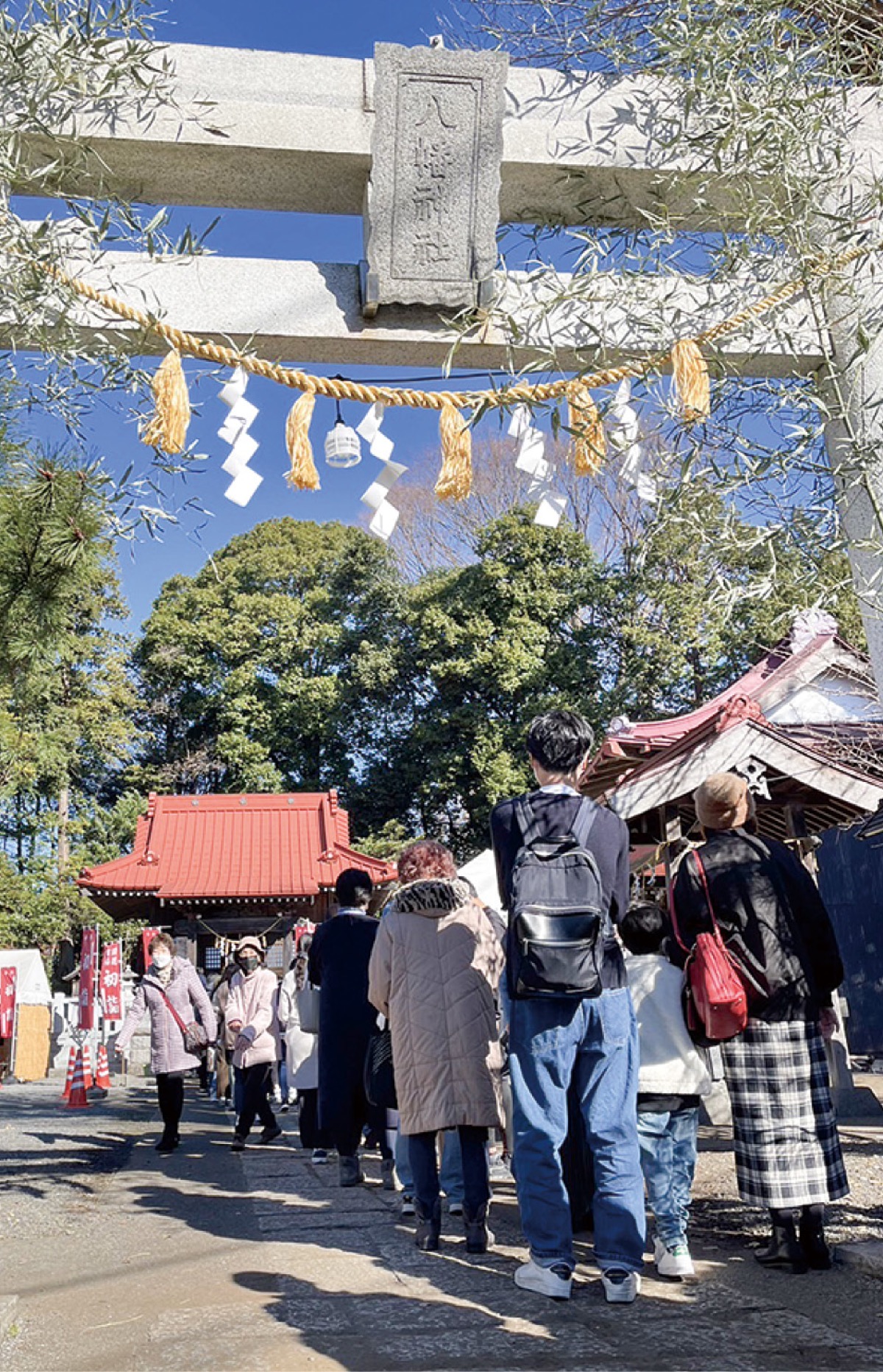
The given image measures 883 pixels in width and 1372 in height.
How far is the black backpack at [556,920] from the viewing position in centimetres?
357

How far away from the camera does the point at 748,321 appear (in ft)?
14.9

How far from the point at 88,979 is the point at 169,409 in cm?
1420

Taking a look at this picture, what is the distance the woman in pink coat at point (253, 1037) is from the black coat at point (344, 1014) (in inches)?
98.0

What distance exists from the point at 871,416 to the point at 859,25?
1722mm

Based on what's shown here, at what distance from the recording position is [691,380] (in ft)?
14.6

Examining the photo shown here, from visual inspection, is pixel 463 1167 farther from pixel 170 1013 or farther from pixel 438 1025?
pixel 170 1013

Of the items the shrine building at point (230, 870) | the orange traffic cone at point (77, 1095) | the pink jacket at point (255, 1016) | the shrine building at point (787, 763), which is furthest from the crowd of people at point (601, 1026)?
the shrine building at point (230, 870)

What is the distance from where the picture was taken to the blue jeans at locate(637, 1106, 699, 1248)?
401cm

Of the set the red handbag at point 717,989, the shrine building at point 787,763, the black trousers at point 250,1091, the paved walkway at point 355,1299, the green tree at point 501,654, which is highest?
the green tree at point 501,654

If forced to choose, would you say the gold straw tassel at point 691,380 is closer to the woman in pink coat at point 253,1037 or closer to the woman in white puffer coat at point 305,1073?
the woman in white puffer coat at point 305,1073

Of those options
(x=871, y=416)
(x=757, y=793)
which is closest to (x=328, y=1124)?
(x=757, y=793)

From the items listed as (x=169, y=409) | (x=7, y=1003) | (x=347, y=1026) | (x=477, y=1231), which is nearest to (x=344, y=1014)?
(x=347, y=1026)

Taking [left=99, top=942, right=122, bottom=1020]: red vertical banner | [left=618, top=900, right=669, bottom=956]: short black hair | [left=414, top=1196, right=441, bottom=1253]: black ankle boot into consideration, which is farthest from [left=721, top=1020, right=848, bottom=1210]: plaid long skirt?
[left=99, top=942, right=122, bottom=1020]: red vertical banner

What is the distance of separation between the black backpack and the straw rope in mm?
1728
